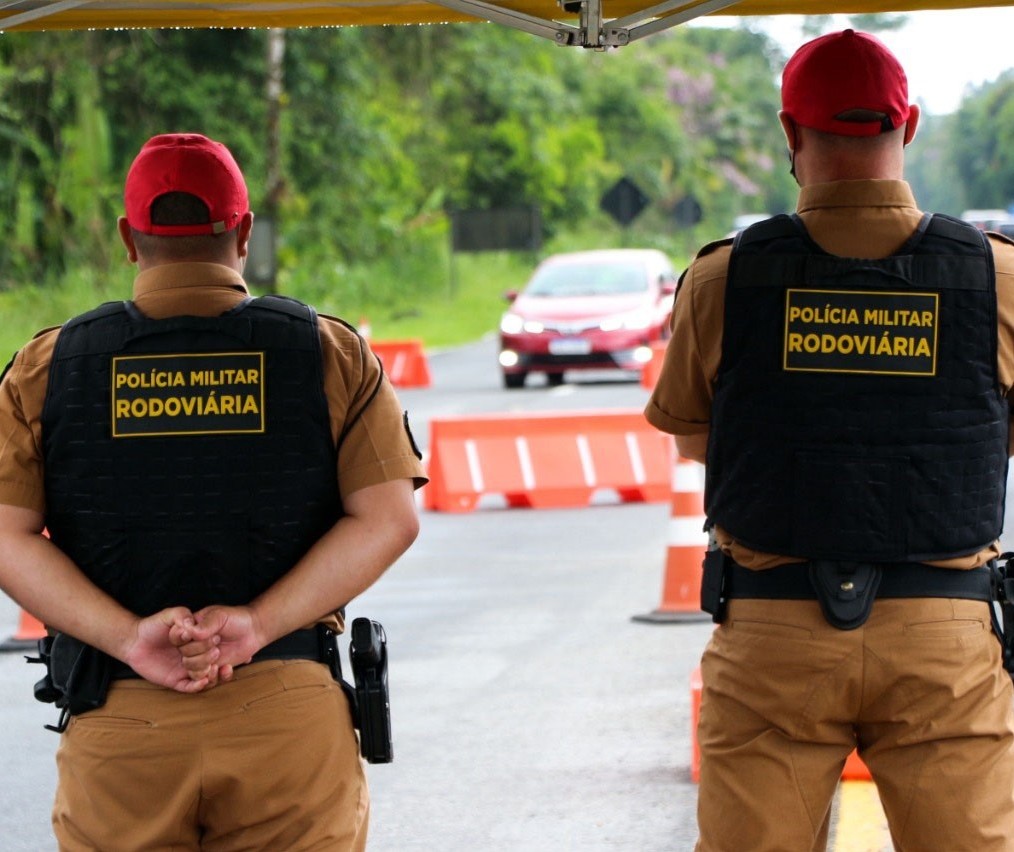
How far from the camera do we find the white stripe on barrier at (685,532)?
9.15 m

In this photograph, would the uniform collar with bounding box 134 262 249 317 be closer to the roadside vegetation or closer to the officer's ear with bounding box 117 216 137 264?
the officer's ear with bounding box 117 216 137 264

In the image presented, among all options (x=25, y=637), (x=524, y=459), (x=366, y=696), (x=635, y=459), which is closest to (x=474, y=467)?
(x=524, y=459)

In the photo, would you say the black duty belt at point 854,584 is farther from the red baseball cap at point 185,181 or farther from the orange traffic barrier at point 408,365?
the orange traffic barrier at point 408,365

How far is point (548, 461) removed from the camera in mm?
13914

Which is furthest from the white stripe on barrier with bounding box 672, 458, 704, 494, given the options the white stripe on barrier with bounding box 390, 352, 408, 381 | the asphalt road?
the white stripe on barrier with bounding box 390, 352, 408, 381

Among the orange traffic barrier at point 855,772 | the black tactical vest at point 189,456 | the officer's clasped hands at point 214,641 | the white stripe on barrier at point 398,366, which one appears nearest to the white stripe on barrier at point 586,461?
the orange traffic barrier at point 855,772

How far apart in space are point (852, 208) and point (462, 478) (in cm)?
1038

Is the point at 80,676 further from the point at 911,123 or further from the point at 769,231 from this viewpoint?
the point at 911,123

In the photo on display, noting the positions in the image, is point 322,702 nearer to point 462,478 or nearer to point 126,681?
point 126,681

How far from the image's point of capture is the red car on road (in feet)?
78.5

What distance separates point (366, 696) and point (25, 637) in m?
5.97

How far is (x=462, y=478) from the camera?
1384 cm

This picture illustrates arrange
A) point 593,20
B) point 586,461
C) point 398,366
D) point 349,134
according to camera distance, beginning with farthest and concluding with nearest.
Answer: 1. point 349,134
2. point 398,366
3. point 586,461
4. point 593,20

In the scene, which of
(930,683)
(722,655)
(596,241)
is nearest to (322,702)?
(722,655)
